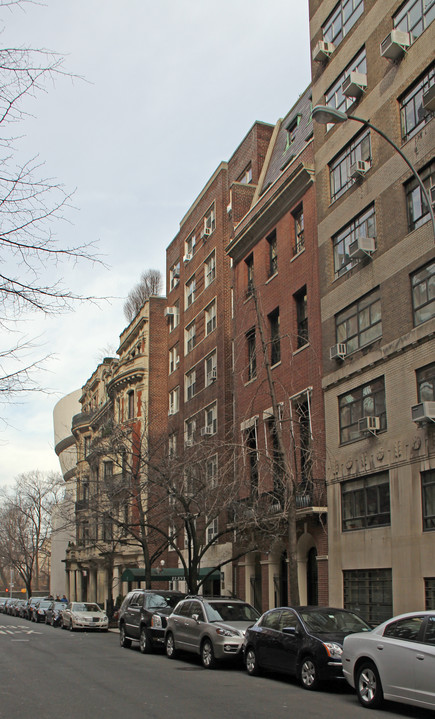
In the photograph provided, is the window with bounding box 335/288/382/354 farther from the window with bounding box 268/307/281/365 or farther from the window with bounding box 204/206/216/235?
the window with bounding box 204/206/216/235

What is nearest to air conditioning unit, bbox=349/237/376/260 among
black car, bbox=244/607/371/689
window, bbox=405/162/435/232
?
window, bbox=405/162/435/232

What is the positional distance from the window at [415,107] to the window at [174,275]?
2459 cm

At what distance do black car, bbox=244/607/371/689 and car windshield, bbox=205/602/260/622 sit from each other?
2.08m

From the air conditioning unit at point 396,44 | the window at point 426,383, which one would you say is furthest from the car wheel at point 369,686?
the air conditioning unit at point 396,44

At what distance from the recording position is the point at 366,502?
22.0m

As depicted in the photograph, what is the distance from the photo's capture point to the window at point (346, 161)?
77.9 ft

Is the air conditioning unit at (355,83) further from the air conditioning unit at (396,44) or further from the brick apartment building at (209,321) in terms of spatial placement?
the brick apartment building at (209,321)

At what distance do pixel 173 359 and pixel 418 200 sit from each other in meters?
26.7

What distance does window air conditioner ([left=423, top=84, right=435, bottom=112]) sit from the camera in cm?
1959

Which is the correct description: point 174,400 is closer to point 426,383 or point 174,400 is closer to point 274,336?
point 274,336

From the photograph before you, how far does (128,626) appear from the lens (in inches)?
937

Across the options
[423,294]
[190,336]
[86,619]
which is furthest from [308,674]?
[190,336]

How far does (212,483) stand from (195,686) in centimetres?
1397

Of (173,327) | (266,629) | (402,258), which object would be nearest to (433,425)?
(402,258)
